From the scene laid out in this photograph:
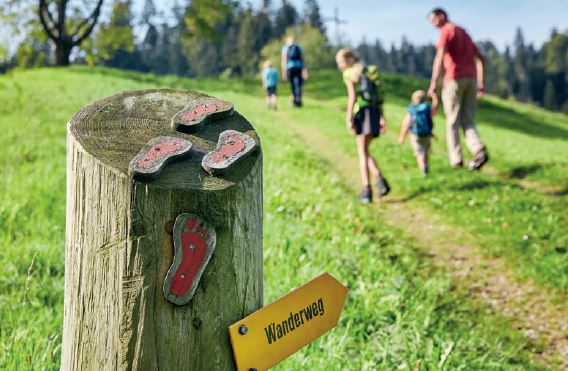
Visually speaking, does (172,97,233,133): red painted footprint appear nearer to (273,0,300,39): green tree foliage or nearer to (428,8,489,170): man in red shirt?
(428,8,489,170): man in red shirt

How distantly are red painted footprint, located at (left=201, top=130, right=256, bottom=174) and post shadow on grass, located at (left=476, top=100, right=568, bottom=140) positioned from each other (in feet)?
89.6

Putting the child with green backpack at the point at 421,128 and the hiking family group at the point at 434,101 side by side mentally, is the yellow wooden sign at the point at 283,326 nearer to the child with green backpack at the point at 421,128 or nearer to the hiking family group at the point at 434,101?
the hiking family group at the point at 434,101

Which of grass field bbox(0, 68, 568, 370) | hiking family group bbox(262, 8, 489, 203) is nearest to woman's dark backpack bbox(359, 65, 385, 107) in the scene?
hiking family group bbox(262, 8, 489, 203)

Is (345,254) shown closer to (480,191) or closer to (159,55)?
(480,191)

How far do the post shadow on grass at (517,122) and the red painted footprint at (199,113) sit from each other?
27.2 meters

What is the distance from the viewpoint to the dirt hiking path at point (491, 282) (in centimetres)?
490

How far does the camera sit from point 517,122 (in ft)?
106

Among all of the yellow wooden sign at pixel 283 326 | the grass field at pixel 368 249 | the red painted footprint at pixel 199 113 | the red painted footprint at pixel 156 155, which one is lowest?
the grass field at pixel 368 249

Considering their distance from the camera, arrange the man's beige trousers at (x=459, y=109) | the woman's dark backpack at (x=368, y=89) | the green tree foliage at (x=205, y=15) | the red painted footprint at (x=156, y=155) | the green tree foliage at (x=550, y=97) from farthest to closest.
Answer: the green tree foliage at (x=550, y=97)
the green tree foliage at (x=205, y=15)
the man's beige trousers at (x=459, y=109)
the woman's dark backpack at (x=368, y=89)
the red painted footprint at (x=156, y=155)

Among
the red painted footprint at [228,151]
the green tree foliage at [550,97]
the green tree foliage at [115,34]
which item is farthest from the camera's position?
the green tree foliage at [550,97]

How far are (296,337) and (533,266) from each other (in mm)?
4656

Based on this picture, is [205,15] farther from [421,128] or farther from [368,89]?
[368,89]

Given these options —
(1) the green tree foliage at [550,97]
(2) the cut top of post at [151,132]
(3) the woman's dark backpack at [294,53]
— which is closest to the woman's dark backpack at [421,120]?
(2) the cut top of post at [151,132]

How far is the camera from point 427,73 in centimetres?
13575
